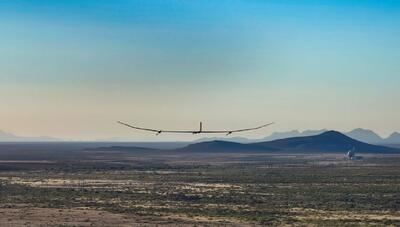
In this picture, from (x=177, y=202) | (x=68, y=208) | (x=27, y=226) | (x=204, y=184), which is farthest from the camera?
(x=204, y=184)

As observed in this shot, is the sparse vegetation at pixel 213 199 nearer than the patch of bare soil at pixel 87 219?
No

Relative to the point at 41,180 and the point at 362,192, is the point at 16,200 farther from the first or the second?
the point at 362,192

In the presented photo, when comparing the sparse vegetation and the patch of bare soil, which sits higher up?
the sparse vegetation

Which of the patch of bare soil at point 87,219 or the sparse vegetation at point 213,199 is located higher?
the sparse vegetation at point 213,199

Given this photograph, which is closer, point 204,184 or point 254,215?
point 254,215

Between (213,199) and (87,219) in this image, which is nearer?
(87,219)

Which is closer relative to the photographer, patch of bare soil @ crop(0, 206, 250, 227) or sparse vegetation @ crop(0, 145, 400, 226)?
patch of bare soil @ crop(0, 206, 250, 227)

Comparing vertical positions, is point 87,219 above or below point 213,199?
below

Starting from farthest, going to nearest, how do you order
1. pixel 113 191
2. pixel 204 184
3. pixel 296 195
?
1. pixel 204 184
2. pixel 113 191
3. pixel 296 195

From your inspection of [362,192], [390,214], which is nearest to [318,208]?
[390,214]
